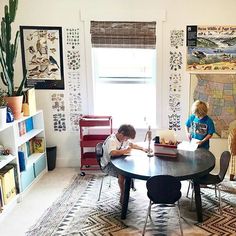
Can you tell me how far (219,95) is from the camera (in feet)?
13.4

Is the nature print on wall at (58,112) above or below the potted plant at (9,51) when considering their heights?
below

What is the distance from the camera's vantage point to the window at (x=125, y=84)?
4195 mm

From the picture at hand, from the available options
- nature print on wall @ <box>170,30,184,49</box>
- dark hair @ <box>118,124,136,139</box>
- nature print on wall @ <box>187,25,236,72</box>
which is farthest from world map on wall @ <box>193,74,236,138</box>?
dark hair @ <box>118,124,136,139</box>

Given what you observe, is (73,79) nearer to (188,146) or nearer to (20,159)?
(20,159)

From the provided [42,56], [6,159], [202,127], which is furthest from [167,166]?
[42,56]

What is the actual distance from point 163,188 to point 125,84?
2151 millimetres

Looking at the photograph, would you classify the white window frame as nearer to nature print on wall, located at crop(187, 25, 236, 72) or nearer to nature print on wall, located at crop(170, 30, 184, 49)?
nature print on wall, located at crop(170, 30, 184, 49)

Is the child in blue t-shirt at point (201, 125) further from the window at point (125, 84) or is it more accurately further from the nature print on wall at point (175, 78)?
the window at point (125, 84)

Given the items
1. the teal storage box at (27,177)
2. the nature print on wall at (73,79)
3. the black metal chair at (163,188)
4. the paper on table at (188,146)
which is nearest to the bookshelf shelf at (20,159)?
the teal storage box at (27,177)

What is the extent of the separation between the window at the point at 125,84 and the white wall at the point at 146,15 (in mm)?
150

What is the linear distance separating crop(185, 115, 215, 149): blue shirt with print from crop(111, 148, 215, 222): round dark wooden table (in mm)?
365

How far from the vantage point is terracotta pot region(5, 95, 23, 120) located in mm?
3430

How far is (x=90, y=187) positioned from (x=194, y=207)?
130cm

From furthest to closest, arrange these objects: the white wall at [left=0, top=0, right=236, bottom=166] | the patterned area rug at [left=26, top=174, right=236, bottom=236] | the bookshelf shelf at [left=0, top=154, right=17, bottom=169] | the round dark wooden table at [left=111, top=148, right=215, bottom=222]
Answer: the white wall at [left=0, top=0, right=236, bottom=166] < the bookshelf shelf at [left=0, top=154, right=17, bottom=169] < the patterned area rug at [left=26, top=174, right=236, bottom=236] < the round dark wooden table at [left=111, top=148, right=215, bottom=222]
